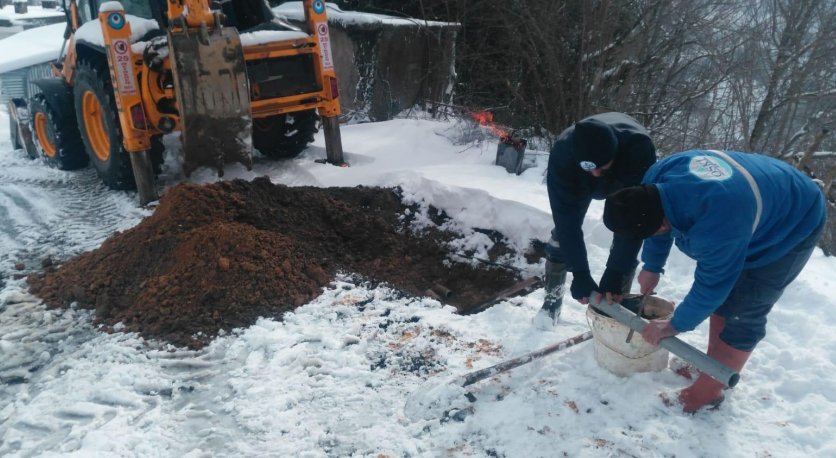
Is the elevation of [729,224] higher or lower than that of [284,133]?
higher

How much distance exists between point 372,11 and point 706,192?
10.5m

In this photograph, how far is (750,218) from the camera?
84.3 inches

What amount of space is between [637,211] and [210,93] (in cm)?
410

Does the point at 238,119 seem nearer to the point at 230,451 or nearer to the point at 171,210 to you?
the point at 171,210

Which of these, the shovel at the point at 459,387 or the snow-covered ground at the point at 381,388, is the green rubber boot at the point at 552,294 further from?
the shovel at the point at 459,387

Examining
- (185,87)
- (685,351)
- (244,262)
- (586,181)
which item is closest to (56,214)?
(185,87)

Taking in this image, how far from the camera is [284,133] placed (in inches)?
264

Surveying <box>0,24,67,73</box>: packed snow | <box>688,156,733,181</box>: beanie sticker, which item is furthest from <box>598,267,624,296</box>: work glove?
<box>0,24,67,73</box>: packed snow

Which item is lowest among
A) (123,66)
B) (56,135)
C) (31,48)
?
A: (56,135)

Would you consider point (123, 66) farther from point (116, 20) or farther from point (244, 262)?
point (244, 262)

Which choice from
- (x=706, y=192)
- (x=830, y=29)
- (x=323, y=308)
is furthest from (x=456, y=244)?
(x=830, y=29)

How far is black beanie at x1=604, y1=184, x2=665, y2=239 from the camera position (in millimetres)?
2223

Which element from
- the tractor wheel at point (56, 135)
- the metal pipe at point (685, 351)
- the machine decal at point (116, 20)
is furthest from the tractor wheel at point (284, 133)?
the metal pipe at point (685, 351)

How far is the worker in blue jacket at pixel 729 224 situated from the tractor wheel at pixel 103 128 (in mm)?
4928
